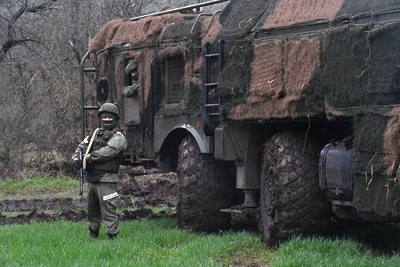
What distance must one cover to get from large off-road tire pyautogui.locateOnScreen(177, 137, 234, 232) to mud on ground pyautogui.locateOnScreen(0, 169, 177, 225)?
1760 millimetres

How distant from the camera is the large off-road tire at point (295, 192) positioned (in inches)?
406

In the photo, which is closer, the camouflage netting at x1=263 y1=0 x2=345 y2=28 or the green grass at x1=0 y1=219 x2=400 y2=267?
the green grass at x1=0 y1=219 x2=400 y2=267

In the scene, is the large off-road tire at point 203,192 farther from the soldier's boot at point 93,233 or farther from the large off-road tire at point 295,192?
the large off-road tire at point 295,192

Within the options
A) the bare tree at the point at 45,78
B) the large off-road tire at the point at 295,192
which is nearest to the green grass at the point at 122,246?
the large off-road tire at the point at 295,192

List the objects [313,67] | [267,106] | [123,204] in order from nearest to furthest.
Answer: [313,67]
[267,106]
[123,204]

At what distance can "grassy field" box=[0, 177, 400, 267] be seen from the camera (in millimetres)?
9438

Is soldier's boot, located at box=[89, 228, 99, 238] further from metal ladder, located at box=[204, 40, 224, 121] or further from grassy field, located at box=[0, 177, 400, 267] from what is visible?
metal ladder, located at box=[204, 40, 224, 121]

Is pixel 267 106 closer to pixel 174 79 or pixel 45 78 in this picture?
pixel 174 79

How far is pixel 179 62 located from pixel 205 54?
3.72 feet

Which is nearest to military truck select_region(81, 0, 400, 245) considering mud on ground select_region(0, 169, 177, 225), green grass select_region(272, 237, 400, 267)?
green grass select_region(272, 237, 400, 267)

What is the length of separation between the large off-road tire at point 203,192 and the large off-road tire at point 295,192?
1.93 metres

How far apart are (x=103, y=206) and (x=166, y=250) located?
1395mm

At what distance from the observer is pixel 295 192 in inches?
406

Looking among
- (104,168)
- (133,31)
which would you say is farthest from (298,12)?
(133,31)
